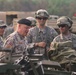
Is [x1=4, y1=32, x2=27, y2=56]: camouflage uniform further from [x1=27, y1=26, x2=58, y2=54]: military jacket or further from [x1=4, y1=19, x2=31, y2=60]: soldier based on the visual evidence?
[x1=27, y1=26, x2=58, y2=54]: military jacket

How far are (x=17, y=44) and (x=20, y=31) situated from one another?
23 centimetres

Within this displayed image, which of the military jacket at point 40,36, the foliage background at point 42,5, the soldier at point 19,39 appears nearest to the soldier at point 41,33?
the military jacket at point 40,36

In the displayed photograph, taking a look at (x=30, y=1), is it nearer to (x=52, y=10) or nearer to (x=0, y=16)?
(x=52, y=10)

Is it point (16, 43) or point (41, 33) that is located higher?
point (41, 33)

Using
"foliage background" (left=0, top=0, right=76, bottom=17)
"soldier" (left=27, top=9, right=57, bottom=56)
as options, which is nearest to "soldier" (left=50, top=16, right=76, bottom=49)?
"soldier" (left=27, top=9, right=57, bottom=56)

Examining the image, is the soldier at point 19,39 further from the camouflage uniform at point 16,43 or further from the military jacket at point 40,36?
the military jacket at point 40,36

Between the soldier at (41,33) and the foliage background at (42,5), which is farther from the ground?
the foliage background at (42,5)

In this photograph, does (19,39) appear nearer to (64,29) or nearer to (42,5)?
(64,29)

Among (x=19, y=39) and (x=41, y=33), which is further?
(x=41, y=33)

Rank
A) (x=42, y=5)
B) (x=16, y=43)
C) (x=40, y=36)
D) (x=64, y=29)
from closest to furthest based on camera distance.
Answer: (x=16, y=43) < (x=64, y=29) < (x=40, y=36) < (x=42, y=5)

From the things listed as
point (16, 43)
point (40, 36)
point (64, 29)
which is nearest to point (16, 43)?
point (16, 43)

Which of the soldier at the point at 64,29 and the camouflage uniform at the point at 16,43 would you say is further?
the soldier at the point at 64,29

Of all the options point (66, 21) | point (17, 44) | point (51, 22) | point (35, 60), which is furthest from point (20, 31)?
point (51, 22)

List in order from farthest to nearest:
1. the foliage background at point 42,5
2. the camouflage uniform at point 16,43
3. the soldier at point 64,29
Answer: the foliage background at point 42,5 < the soldier at point 64,29 < the camouflage uniform at point 16,43
